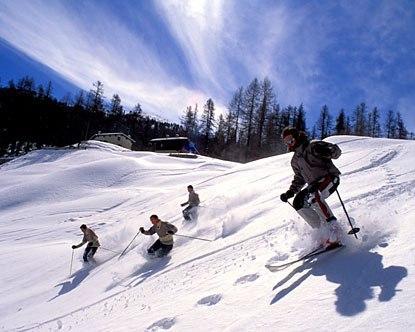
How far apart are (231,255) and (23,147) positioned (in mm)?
80687

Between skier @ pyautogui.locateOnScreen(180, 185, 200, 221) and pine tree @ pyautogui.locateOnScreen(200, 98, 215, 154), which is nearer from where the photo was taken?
skier @ pyautogui.locateOnScreen(180, 185, 200, 221)

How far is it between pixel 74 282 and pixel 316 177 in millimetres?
8852

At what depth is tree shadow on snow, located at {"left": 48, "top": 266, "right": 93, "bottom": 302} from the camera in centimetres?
1121

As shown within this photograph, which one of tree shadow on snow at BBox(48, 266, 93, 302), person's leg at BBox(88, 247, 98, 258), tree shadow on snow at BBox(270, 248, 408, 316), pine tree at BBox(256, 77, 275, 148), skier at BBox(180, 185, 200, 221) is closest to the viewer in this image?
tree shadow on snow at BBox(270, 248, 408, 316)

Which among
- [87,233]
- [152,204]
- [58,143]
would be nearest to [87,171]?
[152,204]

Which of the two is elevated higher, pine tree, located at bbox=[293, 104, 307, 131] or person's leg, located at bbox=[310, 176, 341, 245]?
pine tree, located at bbox=[293, 104, 307, 131]

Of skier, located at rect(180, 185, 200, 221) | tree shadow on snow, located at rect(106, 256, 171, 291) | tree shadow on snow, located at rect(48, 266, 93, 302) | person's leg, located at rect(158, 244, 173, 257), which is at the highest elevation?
skier, located at rect(180, 185, 200, 221)

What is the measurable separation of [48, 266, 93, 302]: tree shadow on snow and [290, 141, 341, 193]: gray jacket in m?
7.95

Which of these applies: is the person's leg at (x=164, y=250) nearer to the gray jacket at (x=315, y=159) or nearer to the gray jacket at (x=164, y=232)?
the gray jacket at (x=164, y=232)

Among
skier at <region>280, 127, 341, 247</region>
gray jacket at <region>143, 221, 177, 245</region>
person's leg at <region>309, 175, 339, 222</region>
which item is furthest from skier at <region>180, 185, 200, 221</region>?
person's leg at <region>309, 175, 339, 222</region>

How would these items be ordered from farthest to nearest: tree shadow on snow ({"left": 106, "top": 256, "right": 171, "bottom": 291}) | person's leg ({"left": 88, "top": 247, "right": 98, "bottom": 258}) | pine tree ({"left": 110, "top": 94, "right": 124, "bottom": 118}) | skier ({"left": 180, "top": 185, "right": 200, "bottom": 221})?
pine tree ({"left": 110, "top": 94, "right": 124, "bottom": 118}), skier ({"left": 180, "top": 185, "right": 200, "bottom": 221}), person's leg ({"left": 88, "top": 247, "right": 98, "bottom": 258}), tree shadow on snow ({"left": 106, "top": 256, "right": 171, "bottom": 291})

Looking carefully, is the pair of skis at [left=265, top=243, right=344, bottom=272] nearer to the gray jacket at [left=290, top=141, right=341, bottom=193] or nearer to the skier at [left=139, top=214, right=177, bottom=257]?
the gray jacket at [left=290, top=141, right=341, bottom=193]

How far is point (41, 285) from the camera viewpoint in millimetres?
12289

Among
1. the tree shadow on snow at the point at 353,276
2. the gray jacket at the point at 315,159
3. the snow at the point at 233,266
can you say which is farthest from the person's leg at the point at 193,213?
the tree shadow on snow at the point at 353,276
